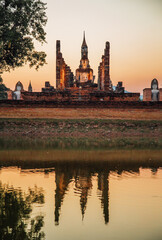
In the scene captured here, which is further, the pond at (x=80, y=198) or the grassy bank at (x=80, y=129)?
the grassy bank at (x=80, y=129)

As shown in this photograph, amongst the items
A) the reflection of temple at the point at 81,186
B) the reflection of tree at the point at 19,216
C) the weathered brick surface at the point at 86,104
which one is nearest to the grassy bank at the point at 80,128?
the weathered brick surface at the point at 86,104

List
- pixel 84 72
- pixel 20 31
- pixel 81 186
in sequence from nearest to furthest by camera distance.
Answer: pixel 81 186 → pixel 20 31 → pixel 84 72

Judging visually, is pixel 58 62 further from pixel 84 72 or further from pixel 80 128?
pixel 80 128

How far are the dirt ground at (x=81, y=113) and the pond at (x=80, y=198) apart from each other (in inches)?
484

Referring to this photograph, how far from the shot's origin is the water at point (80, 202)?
4.25 m

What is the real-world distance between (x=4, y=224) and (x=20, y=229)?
0.94ft

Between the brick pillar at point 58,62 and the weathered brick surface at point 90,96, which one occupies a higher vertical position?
the brick pillar at point 58,62

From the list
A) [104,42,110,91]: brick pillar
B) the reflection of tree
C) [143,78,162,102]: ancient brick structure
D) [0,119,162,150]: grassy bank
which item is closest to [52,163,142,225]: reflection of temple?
the reflection of tree

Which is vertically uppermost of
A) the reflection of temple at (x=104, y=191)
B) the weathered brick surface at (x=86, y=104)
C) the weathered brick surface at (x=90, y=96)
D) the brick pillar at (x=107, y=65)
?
the brick pillar at (x=107, y=65)

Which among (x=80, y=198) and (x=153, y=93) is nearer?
(x=80, y=198)

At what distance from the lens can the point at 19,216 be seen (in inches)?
186

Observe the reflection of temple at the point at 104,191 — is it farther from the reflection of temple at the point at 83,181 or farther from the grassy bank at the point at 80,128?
the grassy bank at the point at 80,128

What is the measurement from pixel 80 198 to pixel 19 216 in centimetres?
139

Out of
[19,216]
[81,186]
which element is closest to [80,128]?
[81,186]
